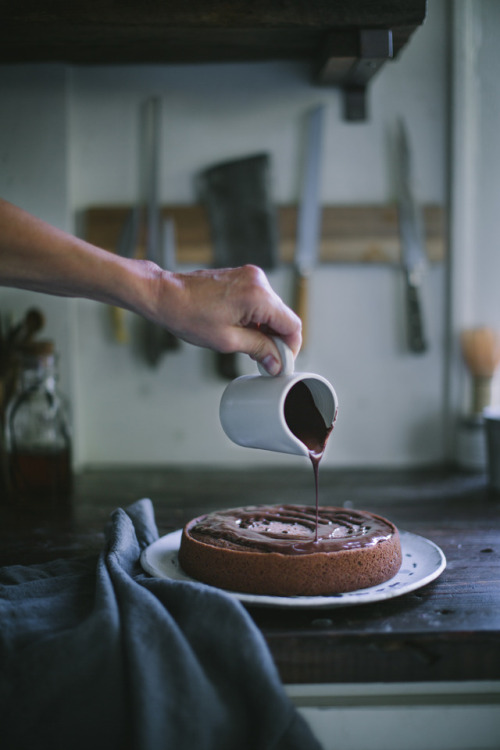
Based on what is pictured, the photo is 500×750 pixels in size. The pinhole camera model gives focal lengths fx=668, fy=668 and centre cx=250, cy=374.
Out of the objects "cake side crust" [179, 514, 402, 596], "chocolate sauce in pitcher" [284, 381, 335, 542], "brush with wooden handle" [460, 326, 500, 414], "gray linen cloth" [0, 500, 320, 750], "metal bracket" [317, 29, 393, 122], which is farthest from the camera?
"brush with wooden handle" [460, 326, 500, 414]

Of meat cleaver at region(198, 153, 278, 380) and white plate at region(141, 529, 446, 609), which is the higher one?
meat cleaver at region(198, 153, 278, 380)

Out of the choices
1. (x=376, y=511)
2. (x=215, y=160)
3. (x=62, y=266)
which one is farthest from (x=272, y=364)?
(x=215, y=160)

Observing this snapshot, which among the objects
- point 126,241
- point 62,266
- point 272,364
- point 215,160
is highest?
point 215,160

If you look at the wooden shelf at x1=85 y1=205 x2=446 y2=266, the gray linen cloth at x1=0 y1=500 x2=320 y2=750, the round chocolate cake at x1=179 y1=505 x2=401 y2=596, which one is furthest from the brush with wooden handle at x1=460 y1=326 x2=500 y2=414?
the gray linen cloth at x1=0 y1=500 x2=320 y2=750

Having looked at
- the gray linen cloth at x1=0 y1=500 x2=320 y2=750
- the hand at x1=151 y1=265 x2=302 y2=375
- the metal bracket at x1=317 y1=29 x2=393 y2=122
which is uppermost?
the metal bracket at x1=317 y1=29 x2=393 y2=122

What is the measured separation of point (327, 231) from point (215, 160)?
0.33 meters

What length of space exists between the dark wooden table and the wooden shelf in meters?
0.53

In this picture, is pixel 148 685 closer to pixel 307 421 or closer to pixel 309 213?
pixel 307 421

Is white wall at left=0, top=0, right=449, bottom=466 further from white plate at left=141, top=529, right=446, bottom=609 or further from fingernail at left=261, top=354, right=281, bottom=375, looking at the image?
fingernail at left=261, top=354, right=281, bottom=375

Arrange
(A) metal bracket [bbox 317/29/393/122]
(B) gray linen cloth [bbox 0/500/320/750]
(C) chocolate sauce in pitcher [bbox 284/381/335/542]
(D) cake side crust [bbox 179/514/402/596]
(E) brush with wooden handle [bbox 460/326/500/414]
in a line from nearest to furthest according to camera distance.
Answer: (B) gray linen cloth [bbox 0/500/320/750]
(D) cake side crust [bbox 179/514/402/596]
(C) chocolate sauce in pitcher [bbox 284/381/335/542]
(A) metal bracket [bbox 317/29/393/122]
(E) brush with wooden handle [bbox 460/326/500/414]

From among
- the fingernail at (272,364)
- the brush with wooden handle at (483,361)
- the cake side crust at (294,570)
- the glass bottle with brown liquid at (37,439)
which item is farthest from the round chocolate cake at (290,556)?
the brush with wooden handle at (483,361)

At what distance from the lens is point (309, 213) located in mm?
1607

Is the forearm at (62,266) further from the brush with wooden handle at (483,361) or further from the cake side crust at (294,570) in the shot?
the brush with wooden handle at (483,361)

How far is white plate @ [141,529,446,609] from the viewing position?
70 centimetres
